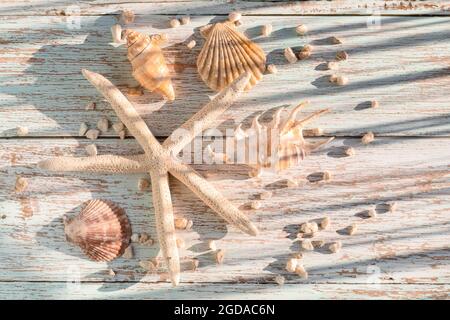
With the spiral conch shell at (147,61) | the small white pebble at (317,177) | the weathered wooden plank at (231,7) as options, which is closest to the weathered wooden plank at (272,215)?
the small white pebble at (317,177)

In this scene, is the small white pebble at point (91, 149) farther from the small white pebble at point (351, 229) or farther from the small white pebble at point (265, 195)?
the small white pebble at point (351, 229)

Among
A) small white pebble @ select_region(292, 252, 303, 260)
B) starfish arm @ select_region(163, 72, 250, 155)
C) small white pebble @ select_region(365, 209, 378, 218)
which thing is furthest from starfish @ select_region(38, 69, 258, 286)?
small white pebble @ select_region(365, 209, 378, 218)

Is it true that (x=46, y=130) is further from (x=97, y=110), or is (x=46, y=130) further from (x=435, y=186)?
(x=435, y=186)

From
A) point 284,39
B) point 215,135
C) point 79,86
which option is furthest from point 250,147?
point 79,86

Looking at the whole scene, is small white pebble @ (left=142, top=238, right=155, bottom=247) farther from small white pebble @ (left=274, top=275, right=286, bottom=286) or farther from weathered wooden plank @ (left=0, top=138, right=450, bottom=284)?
small white pebble @ (left=274, top=275, right=286, bottom=286)

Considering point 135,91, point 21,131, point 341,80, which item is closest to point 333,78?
point 341,80

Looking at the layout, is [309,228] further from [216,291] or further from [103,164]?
[103,164]
